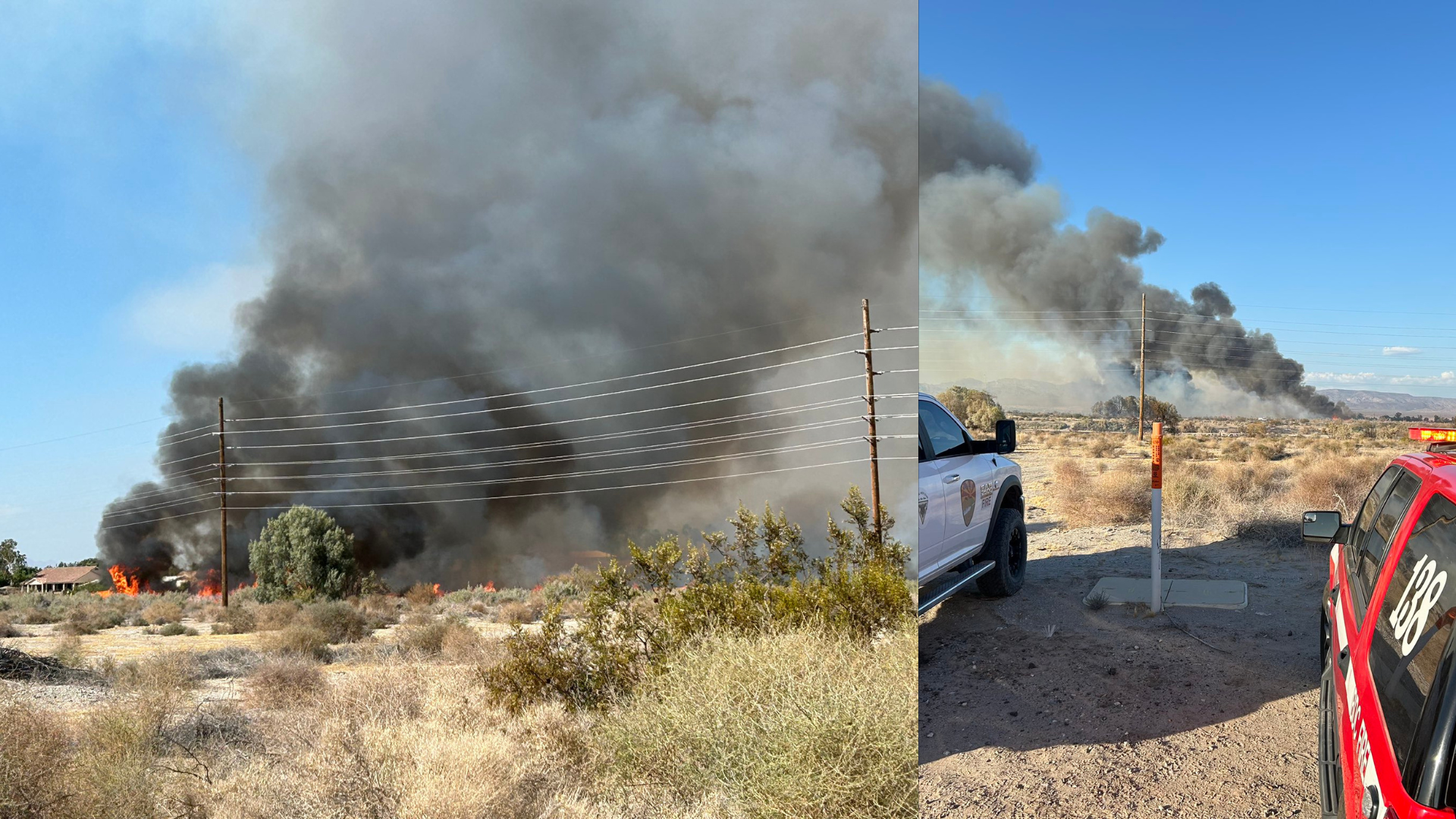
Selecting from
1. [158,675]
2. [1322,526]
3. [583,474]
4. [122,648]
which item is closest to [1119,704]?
[1322,526]

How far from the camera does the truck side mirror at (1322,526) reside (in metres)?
3.41

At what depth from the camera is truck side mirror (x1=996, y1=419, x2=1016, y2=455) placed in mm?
4914

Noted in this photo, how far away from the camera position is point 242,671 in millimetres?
12367

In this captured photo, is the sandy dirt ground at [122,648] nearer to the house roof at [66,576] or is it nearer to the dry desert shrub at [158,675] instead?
the dry desert shrub at [158,675]

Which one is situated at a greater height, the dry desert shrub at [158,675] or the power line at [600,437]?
the power line at [600,437]

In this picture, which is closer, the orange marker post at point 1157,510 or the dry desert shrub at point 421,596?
the orange marker post at point 1157,510

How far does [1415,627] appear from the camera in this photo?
1.45 metres

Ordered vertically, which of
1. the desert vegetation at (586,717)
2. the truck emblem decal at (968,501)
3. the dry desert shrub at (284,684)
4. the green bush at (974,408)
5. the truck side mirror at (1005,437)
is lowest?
the dry desert shrub at (284,684)

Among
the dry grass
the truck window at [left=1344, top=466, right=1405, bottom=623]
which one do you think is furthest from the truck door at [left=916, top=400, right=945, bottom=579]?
the dry grass

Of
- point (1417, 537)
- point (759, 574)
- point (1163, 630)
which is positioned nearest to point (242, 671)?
point (759, 574)

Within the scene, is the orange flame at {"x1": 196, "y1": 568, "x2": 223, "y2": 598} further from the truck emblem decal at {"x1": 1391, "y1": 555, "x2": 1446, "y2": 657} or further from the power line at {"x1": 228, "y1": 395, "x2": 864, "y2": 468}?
the truck emblem decal at {"x1": 1391, "y1": 555, "x2": 1446, "y2": 657}

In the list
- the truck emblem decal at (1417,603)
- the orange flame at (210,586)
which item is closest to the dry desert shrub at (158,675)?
the truck emblem decal at (1417,603)

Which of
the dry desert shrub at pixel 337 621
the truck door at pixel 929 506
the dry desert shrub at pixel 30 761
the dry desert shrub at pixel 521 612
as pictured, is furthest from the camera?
the dry desert shrub at pixel 521 612

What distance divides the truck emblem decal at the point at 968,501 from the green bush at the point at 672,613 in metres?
2.87
